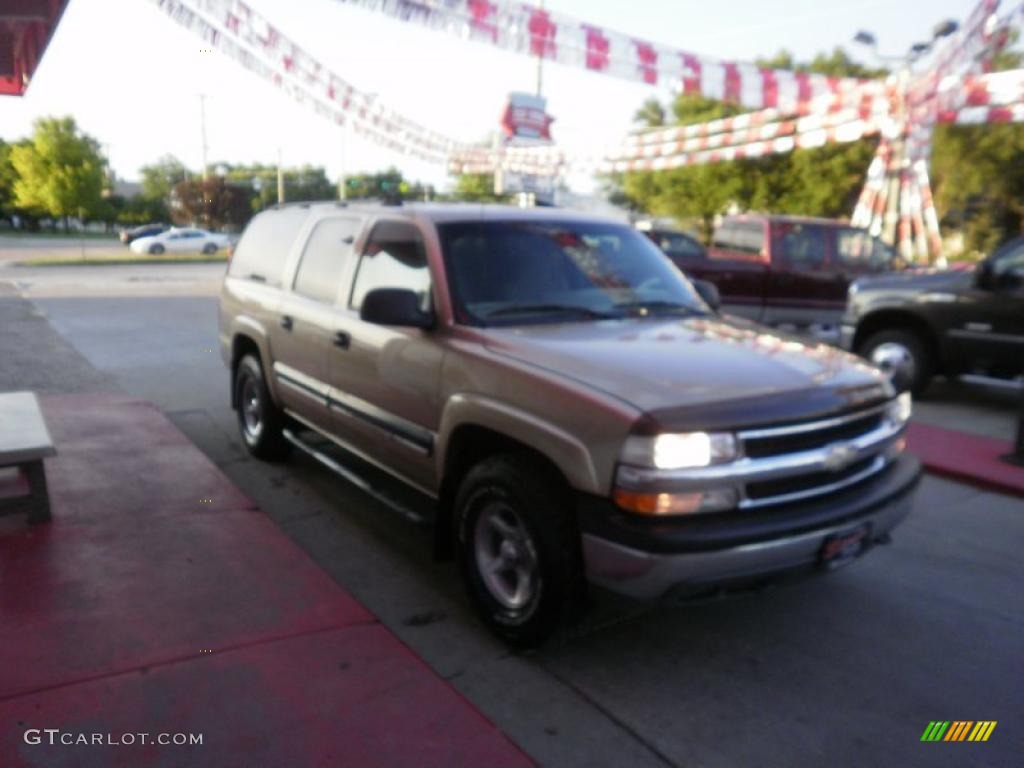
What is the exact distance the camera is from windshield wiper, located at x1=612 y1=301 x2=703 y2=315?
4.27m

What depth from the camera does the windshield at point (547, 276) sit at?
161 inches

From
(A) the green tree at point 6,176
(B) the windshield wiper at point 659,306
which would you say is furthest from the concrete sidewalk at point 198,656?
(A) the green tree at point 6,176

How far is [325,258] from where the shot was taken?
519 cm

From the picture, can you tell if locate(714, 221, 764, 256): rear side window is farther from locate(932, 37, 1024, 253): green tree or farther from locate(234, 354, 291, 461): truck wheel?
locate(932, 37, 1024, 253): green tree

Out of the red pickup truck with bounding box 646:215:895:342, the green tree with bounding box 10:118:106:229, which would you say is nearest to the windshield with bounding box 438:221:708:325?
the red pickup truck with bounding box 646:215:895:342

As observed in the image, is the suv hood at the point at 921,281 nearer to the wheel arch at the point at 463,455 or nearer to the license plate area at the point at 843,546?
the license plate area at the point at 843,546

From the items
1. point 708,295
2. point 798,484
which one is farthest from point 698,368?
point 708,295

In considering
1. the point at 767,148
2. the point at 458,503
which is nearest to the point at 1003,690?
the point at 458,503

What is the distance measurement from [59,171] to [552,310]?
25884mm

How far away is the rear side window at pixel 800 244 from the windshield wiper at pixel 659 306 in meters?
8.52

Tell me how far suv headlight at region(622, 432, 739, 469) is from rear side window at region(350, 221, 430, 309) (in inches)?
61.6

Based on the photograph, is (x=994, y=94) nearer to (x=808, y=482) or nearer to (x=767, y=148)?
(x=767, y=148)

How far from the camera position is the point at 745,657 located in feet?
12.0

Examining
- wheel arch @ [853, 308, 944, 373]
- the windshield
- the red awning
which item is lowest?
wheel arch @ [853, 308, 944, 373]
